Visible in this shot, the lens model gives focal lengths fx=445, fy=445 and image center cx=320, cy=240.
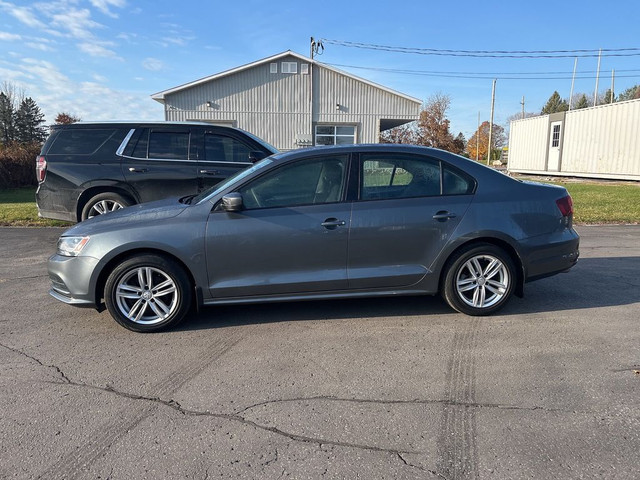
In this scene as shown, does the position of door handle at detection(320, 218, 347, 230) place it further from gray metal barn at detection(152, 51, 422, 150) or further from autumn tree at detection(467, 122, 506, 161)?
autumn tree at detection(467, 122, 506, 161)

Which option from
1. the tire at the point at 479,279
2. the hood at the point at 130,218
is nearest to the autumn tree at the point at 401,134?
the tire at the point at 479,279

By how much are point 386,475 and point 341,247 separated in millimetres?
2141

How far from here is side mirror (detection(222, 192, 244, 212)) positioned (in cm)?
387

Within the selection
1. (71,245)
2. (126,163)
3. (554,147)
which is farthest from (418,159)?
(554,147)

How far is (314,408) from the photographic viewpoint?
9.15ft

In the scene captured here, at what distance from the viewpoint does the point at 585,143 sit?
22.4 meters

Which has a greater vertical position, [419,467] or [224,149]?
[224,149]

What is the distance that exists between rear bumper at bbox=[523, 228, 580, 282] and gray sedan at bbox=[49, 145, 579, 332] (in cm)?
1

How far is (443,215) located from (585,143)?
885 inches

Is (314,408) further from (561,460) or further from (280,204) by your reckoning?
(280,204)

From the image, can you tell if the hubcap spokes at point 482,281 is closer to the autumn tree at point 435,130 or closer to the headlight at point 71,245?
the headlight at point 71,245

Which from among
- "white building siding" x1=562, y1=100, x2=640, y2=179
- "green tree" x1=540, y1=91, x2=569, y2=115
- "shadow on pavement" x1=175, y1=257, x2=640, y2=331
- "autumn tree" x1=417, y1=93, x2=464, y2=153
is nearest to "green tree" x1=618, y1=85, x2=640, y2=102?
"green tree" x1=540, y1=91, x2=569, y2=115

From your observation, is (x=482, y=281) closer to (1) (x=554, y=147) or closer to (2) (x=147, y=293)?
(2) (x=147, y=293)

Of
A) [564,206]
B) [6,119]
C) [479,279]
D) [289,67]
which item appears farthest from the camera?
[6,119]
